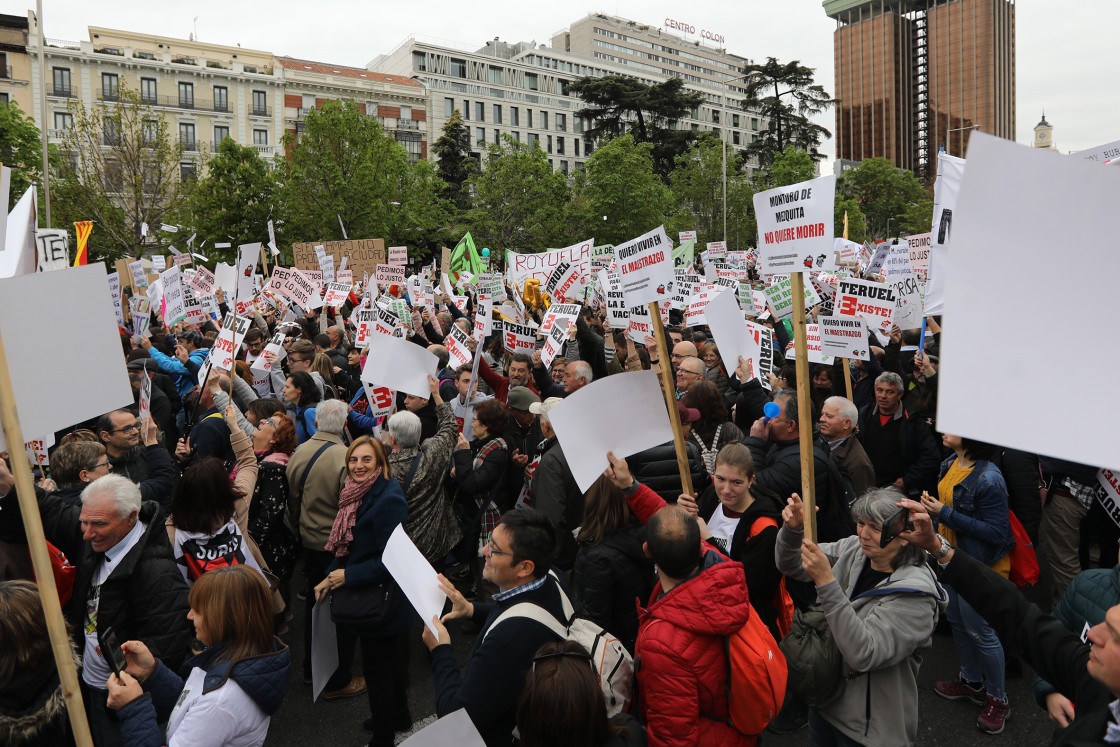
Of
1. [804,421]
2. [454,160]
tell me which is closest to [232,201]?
[454,160]

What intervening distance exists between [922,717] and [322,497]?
3.80 meters

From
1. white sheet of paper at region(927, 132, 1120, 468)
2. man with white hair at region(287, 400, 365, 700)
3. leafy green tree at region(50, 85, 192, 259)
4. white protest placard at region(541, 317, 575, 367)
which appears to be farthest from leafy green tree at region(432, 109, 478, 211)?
white sheet of paper at region(927, 132, 1120, 468)

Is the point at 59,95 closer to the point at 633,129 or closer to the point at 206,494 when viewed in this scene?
the point at 633,129

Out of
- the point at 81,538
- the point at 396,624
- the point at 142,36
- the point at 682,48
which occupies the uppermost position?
the point at 682,48

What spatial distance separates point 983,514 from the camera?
175 inches

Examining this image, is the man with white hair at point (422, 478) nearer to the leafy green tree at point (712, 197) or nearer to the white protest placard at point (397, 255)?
the white protest placard at point (397, 255)

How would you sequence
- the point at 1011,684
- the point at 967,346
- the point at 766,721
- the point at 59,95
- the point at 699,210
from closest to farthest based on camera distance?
the point at 967,346 → the point at 766,721 → the point at 1011,684 → the point at 699,210 → the point at 59,95

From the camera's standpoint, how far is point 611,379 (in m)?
3.75

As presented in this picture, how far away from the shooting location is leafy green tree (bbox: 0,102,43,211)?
2995 cm

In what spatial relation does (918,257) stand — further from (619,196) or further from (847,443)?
(619,196)

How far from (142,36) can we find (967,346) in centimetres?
7774

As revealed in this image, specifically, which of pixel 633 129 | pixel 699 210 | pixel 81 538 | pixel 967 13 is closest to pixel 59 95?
pixel 633 129

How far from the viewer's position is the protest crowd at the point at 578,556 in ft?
8.85

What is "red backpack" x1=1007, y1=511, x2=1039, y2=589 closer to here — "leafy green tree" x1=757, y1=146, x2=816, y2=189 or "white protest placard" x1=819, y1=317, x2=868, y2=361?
"white protest placard" x1=819, y1=317, x2=868, y2=361
